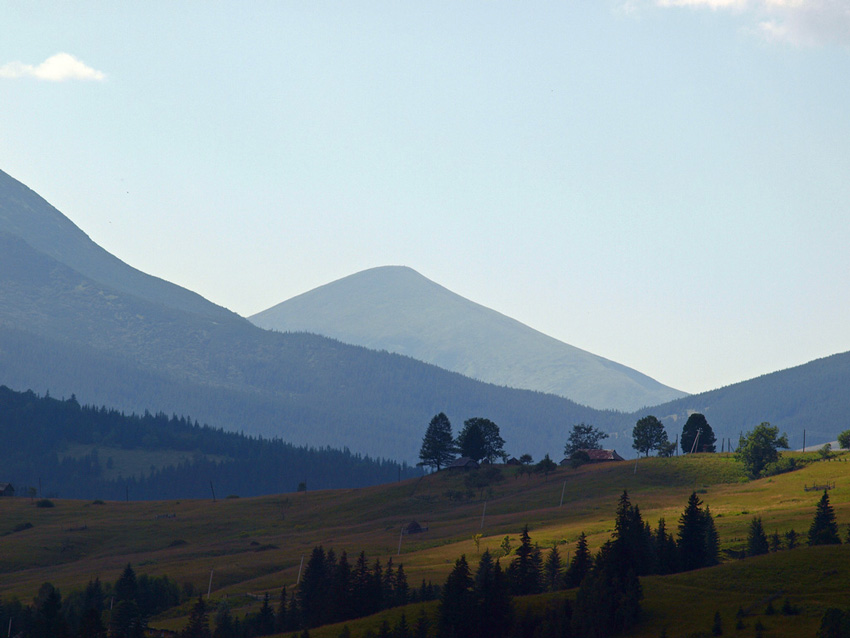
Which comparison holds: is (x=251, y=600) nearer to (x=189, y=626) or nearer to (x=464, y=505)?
(x=189, y=626)

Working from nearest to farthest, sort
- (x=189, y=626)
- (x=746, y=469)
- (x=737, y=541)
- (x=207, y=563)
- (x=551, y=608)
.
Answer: (x=551, y=608) → (x=189, y=626) → (x=737, y=541) → (x=207, y=563) → (x=746, y=469)

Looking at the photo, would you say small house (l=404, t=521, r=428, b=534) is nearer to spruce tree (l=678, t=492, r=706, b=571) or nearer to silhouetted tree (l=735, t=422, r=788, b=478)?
silhouetted tree (l=735, t=422, r=788, b=478)

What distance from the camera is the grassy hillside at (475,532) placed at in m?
89.4

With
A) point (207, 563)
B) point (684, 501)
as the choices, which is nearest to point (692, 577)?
point (684, 501)

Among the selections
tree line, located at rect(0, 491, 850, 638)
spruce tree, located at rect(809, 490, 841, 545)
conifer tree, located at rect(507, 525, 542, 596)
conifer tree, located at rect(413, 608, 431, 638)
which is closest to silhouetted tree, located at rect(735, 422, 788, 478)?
tree line, located at rect(0, 491, 850, 638)

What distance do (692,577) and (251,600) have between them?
4676cm

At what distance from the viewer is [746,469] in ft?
568

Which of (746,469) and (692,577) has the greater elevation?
(746,469)

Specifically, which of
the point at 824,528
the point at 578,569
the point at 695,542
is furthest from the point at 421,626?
the point at 824,528

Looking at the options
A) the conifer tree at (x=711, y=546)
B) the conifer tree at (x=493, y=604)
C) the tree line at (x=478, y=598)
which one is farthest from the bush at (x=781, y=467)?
the conifer tree at (x=493, y=604)

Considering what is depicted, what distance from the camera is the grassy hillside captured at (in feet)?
293

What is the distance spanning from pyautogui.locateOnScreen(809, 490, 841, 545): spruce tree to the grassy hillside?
3.18 meters

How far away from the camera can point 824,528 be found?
105 m

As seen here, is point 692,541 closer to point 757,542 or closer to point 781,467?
point 757,542
